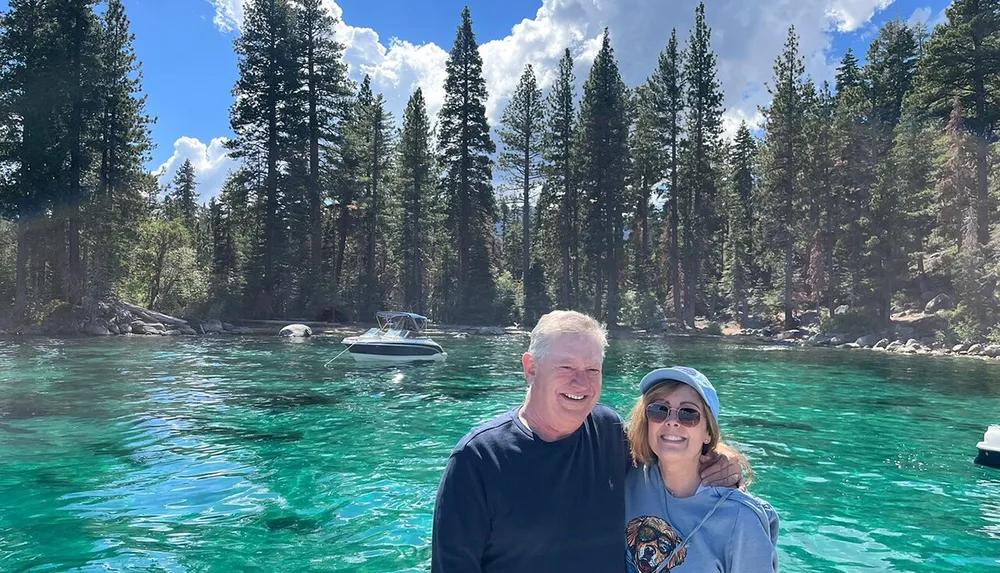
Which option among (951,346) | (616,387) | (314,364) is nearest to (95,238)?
(314,364)

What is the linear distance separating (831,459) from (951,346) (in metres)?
24.5

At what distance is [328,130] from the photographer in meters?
41.8

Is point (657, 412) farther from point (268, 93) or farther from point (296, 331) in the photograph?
point (268, 93)

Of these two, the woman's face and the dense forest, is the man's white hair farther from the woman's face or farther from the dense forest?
the dense forest

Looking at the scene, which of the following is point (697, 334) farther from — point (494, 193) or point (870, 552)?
point (870, 552)

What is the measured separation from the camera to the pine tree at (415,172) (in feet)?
144

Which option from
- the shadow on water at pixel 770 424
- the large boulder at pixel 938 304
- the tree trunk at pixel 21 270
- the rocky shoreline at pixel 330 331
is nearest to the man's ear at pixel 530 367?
the shadow on water at pixel 770 424

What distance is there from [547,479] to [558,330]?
→ 23.5 inches

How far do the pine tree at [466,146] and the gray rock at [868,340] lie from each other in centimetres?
2403

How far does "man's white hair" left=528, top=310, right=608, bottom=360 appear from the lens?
246 centimetres

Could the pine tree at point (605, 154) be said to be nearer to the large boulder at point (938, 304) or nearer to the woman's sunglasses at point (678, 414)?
the large boulder at point (938, 304)

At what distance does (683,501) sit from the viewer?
2.26 meters

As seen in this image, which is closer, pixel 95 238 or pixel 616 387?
pixel 616 387

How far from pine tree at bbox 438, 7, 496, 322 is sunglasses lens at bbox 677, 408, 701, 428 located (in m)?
41.5
